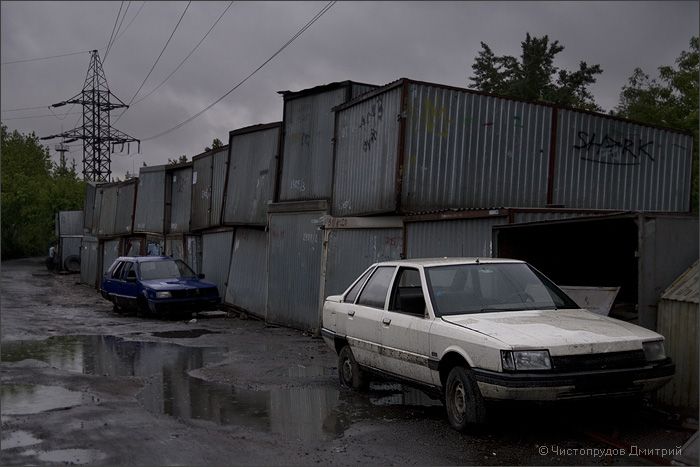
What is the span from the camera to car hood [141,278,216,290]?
63.5 feet

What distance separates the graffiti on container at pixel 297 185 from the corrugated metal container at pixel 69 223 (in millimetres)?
36377

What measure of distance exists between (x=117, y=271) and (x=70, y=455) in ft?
53.7

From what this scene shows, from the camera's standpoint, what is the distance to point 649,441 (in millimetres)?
6406

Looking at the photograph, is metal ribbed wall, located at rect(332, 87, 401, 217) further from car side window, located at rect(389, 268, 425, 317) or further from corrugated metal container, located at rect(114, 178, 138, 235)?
corrugated metal container, located at rect(114, 178, 138, 235)

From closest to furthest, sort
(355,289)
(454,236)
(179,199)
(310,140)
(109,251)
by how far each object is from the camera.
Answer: (355,289), (454,236), (310,140), (179,199), (109,251)

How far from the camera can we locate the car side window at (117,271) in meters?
21.6

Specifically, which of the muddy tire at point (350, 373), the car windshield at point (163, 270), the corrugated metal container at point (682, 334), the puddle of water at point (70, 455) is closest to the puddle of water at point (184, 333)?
the car windshield at point (163, 270)

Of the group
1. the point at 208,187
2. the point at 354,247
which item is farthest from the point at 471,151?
the point at 208,187

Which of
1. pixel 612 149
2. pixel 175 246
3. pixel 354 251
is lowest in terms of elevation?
pixel 175 246

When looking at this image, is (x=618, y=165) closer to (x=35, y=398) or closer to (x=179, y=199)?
(x=35, y=398)

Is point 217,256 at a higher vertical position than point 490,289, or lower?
lower

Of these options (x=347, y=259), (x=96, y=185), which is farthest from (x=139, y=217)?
(x=347, y=259)

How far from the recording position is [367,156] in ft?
48.1

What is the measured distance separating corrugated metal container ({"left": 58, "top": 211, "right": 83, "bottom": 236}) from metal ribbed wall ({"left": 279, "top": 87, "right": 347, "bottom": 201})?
3609 cm
